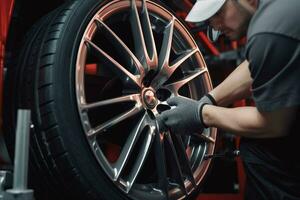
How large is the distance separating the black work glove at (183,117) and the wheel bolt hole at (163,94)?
4.9 inches

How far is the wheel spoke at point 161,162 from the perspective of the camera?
166cm

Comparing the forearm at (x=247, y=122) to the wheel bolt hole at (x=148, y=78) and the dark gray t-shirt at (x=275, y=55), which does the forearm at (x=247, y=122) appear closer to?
the dark gray t-shirt at (x=275, y=55)

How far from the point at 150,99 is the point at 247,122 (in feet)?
1.63

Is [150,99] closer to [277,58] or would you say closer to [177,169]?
[177,169]

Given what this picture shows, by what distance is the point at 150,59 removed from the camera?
5.63 feet

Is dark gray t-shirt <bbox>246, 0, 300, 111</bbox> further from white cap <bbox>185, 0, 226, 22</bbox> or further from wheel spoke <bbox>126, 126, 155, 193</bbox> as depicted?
wheel spoke <bbox>126, 126, 155, 193</bbox>

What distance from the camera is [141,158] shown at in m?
1.60

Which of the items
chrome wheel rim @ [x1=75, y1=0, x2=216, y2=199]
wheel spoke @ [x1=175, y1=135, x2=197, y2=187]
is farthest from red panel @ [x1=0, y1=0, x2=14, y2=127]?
wheel spoke @ [x1=175, y1=135, x2=197, y2=187]

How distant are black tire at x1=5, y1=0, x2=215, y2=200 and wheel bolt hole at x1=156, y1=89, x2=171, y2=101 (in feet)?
1.38

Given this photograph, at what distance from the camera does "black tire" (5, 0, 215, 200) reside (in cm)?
139

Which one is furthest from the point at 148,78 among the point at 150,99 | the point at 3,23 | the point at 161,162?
the point at 3,23

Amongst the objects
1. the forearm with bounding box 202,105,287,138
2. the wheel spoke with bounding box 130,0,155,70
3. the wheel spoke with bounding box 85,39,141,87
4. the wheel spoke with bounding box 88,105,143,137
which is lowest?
the wheel spoke with bounding box 88,105,143,137

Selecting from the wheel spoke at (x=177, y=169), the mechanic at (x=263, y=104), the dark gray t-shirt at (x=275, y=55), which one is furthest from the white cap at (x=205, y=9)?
the wheel spoke at (x=177, y=169)

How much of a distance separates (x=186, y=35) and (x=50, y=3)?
1.99ft
